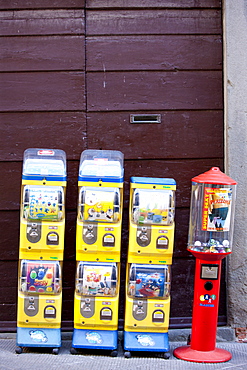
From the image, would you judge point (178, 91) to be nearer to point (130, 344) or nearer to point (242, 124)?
point (242, 124)

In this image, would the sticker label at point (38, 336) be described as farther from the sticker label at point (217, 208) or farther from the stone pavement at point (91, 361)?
the sticker label at point (217, 208)

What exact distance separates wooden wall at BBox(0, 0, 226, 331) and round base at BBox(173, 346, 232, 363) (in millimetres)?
784

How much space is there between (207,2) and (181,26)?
0.36 m

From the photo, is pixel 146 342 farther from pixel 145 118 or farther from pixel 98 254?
pixel 145 118

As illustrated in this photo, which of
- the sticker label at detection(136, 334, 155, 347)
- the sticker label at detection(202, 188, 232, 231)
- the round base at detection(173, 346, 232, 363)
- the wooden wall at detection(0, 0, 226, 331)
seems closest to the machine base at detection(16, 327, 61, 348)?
the wooden wall at detection(0, 0, 226, 331)

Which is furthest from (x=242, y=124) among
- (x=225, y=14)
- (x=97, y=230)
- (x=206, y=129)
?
(x=97, y=230)

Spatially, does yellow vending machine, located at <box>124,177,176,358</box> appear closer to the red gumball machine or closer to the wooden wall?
the red gumball machine

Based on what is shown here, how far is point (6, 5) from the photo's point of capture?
16.8 feet

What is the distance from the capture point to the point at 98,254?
454cm

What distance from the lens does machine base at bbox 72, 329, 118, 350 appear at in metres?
4.53

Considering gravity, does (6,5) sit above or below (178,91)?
above

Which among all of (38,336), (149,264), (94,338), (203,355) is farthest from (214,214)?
(38,336)

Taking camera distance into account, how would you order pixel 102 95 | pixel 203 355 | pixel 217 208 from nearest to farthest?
pixel 217 208 < pixel 203 355 < pixel 102 95

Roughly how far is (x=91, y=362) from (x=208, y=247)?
1384mm
